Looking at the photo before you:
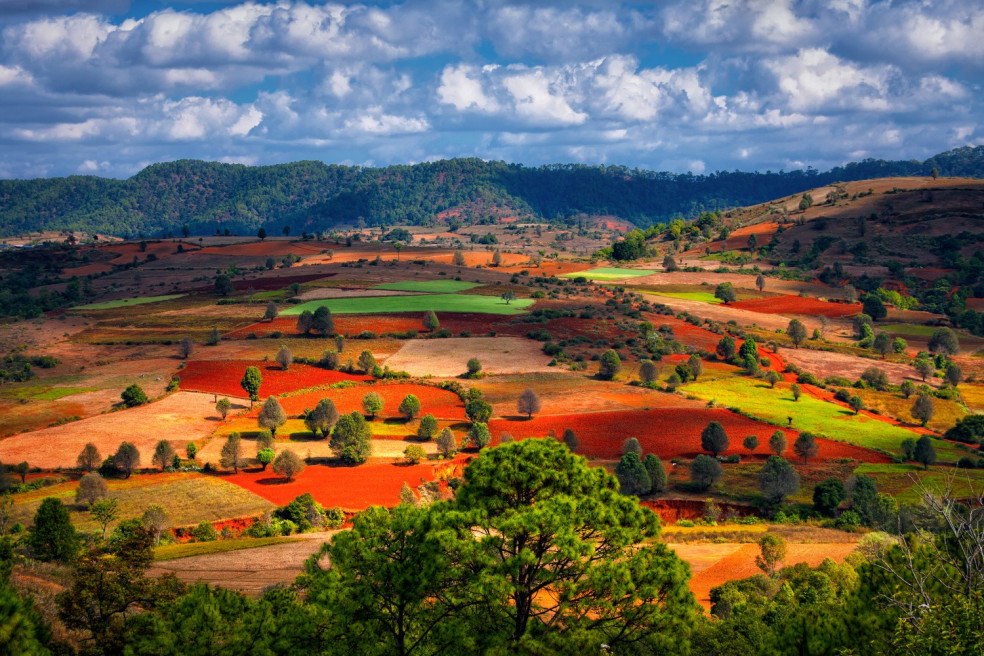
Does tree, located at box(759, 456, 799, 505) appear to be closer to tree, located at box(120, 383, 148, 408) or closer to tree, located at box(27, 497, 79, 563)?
tree, located at box(27, 497, 79, 563)

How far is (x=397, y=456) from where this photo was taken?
226 ft

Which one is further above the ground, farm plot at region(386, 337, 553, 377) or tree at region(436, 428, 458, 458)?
farm plot at region(386, 337, 553, 377)

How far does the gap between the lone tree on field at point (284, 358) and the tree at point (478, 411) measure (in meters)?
28.2

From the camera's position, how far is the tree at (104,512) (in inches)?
1986

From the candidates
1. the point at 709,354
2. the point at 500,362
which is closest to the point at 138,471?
the point at 500,362

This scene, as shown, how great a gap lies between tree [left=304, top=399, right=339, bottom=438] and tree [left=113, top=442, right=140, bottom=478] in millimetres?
16005

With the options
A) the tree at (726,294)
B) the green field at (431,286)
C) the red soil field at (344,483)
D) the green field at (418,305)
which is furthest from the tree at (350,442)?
the tree at (726,294)

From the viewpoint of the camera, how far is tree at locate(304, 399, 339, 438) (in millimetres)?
73375

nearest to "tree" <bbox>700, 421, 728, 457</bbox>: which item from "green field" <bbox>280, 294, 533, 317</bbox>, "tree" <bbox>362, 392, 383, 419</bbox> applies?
"tree" <bbox>362, 392, 383, 419</bbox>

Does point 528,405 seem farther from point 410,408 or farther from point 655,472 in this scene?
point 655,472

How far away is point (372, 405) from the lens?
77.3 metres

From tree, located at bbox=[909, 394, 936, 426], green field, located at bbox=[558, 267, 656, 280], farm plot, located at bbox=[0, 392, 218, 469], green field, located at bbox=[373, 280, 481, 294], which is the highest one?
green field, located at bbox=[373, 280, 481, 294]

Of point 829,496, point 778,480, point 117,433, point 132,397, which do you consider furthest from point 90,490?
point 829,496

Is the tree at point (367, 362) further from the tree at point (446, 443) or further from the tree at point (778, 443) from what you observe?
the tree at point (778, 443)
